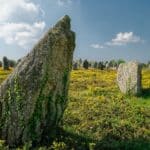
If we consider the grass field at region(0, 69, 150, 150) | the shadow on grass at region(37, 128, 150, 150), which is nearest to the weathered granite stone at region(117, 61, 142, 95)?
the grass field at region(0, 69, 150, 150)

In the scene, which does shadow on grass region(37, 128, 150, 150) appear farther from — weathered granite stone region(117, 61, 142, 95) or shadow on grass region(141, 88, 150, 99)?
weathered granite stone region(117, 61, 142, 95)

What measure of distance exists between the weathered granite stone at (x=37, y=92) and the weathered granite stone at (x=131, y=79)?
1417 centimetres

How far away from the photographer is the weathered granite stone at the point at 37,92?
1599cm

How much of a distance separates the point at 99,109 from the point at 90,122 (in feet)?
9.02

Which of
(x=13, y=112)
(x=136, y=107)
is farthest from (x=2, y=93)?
(x=136, y=107)

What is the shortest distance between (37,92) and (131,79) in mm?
16236

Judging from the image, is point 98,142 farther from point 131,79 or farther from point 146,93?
point 131,79

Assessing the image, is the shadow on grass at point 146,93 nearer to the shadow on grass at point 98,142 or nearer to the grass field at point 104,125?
the grass field at point 104,125

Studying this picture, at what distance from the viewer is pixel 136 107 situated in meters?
24.3

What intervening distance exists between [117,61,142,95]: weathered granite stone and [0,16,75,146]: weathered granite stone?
14175 millimetres

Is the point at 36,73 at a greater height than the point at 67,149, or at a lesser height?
greater

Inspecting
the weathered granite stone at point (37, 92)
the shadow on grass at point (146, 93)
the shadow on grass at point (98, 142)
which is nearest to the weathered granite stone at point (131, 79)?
the shadow on grass at point (146, 93)

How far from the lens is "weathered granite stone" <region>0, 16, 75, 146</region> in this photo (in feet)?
52.5

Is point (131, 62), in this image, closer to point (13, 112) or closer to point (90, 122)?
point (90, 122)
